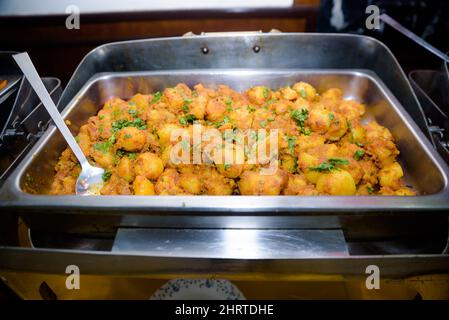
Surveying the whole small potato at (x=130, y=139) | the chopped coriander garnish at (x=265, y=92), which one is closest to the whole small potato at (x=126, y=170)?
the whole small potato at (x=130, y=139)

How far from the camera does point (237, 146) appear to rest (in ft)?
5.87

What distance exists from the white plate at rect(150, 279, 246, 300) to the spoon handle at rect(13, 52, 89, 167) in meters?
0.97

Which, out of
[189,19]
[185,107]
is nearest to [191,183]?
[185,107]

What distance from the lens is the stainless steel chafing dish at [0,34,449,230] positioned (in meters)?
1.52

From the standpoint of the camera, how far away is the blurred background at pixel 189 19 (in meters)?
3.58

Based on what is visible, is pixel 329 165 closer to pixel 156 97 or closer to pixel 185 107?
pixel 185 107

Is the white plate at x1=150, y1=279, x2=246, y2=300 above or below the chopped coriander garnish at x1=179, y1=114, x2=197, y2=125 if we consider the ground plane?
below

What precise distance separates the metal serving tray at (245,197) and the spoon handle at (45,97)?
211 mm

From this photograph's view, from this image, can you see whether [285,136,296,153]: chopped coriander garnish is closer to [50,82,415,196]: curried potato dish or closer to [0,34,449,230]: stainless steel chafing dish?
[50,82,415,196]: curried potato dish

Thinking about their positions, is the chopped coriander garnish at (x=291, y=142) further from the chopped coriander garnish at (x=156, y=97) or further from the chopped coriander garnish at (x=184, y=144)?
the chopped coriander garnish at (x=156, y=97)

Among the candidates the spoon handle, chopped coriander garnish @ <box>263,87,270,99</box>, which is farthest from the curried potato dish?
the spoon handle

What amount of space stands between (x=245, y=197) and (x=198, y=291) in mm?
669

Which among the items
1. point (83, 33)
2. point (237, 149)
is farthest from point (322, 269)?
point (83, 33)
